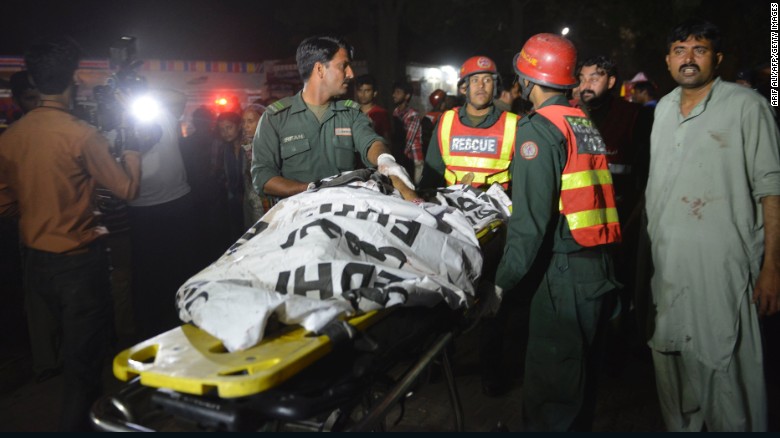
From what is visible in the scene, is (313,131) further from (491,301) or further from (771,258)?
(771,258)

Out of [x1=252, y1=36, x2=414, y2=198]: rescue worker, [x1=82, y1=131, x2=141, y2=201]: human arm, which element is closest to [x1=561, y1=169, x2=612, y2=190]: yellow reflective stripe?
[x1=252, y1=36, x2=414, y2=198]: rescue worker

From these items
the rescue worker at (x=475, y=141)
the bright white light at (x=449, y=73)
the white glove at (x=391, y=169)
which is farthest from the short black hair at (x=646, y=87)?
the bright white light at (x=449, y=73)

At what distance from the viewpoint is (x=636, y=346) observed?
169 inches

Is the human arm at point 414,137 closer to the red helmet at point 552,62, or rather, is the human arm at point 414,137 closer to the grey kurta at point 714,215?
the red helmet at point 552,62

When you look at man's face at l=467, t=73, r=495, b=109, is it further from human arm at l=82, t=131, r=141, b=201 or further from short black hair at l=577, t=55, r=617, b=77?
human arm at l=82, t=131, r=141, b=201

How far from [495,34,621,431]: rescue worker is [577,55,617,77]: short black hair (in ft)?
5.36

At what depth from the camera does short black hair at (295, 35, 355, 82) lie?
3264mm

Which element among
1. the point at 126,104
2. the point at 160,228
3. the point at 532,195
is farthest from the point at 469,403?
the point at 160,228

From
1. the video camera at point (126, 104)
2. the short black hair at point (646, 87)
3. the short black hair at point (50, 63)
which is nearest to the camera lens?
the short black hair at point (50, 63)

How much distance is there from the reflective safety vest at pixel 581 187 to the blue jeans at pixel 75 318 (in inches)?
89.5

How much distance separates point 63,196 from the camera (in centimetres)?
272

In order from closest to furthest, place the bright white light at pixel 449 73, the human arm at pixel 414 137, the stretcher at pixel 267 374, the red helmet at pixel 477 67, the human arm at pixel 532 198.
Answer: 1. the stretcher at pixel 267 374
2. the human arm at pixel 532 198
3. the red helmet at pixel 477 67
4. the human arm at pixel 414 137
5. the bright white light at pixel 449 73

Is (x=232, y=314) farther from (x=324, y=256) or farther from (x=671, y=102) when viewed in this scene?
(x=671, y=102)

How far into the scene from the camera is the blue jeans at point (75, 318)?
2.71m
